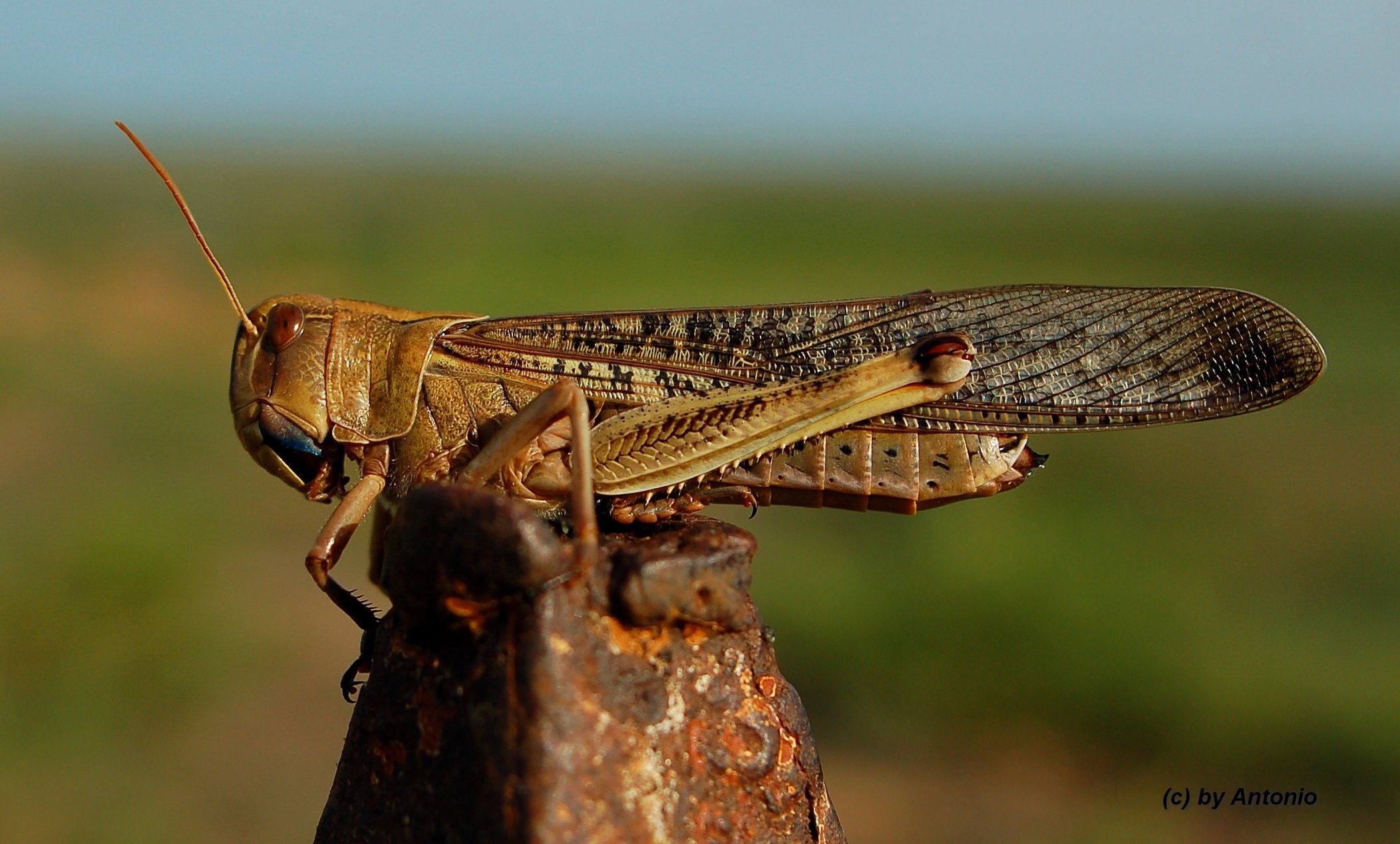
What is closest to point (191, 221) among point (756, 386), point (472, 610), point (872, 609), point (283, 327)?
point (283, 327)

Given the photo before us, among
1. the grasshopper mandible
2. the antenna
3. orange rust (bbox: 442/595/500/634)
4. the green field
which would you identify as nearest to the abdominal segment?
the grasshopper mandible

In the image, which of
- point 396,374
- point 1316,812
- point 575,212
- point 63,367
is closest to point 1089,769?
point 1316,812

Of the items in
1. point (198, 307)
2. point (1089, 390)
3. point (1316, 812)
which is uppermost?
point (198, 307)

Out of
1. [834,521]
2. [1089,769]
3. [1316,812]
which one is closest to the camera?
[1316,812]

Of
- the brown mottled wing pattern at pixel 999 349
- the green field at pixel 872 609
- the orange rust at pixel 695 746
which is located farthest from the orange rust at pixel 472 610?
the green field at pixel 872 609

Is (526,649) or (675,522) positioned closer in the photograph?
(526,649)

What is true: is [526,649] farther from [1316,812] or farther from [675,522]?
[1316,812]

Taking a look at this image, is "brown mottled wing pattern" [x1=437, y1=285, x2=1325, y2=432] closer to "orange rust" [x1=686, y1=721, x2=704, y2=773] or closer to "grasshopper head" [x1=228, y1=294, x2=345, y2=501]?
"grasshopper head" [x1=228, y1=294, x2=345, y2=501]

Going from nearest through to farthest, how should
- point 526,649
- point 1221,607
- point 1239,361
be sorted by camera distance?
point 526,649 → point 1239,361 → point 1221,607

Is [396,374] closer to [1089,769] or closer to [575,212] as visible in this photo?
[1089,769]

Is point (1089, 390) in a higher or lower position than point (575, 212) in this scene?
lower
